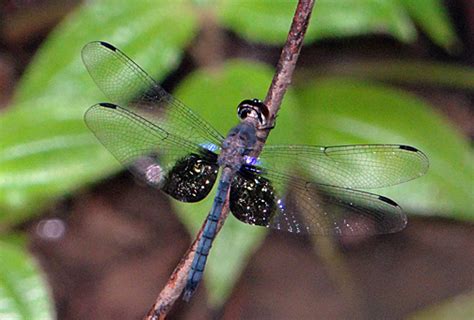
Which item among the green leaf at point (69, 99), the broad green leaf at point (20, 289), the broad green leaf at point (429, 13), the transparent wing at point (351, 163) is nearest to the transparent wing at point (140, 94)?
the transparent wing at point (351, 163)

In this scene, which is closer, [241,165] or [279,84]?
[279,84]

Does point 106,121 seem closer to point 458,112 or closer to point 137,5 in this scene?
point 137,5

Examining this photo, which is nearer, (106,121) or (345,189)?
(345,189)

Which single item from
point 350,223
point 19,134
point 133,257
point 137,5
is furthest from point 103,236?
point 350,223

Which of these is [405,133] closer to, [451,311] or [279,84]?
[451,311]

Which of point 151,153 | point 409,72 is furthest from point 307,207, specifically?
point 409,72

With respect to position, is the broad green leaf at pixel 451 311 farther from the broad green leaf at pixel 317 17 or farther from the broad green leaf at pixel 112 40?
the broad green leaf at pixel 112 40

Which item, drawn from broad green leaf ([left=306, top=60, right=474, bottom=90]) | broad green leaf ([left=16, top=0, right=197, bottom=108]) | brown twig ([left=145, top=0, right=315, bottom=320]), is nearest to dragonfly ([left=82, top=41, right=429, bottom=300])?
brown twig ([left=145, top=0, right=315, bottom=320])
